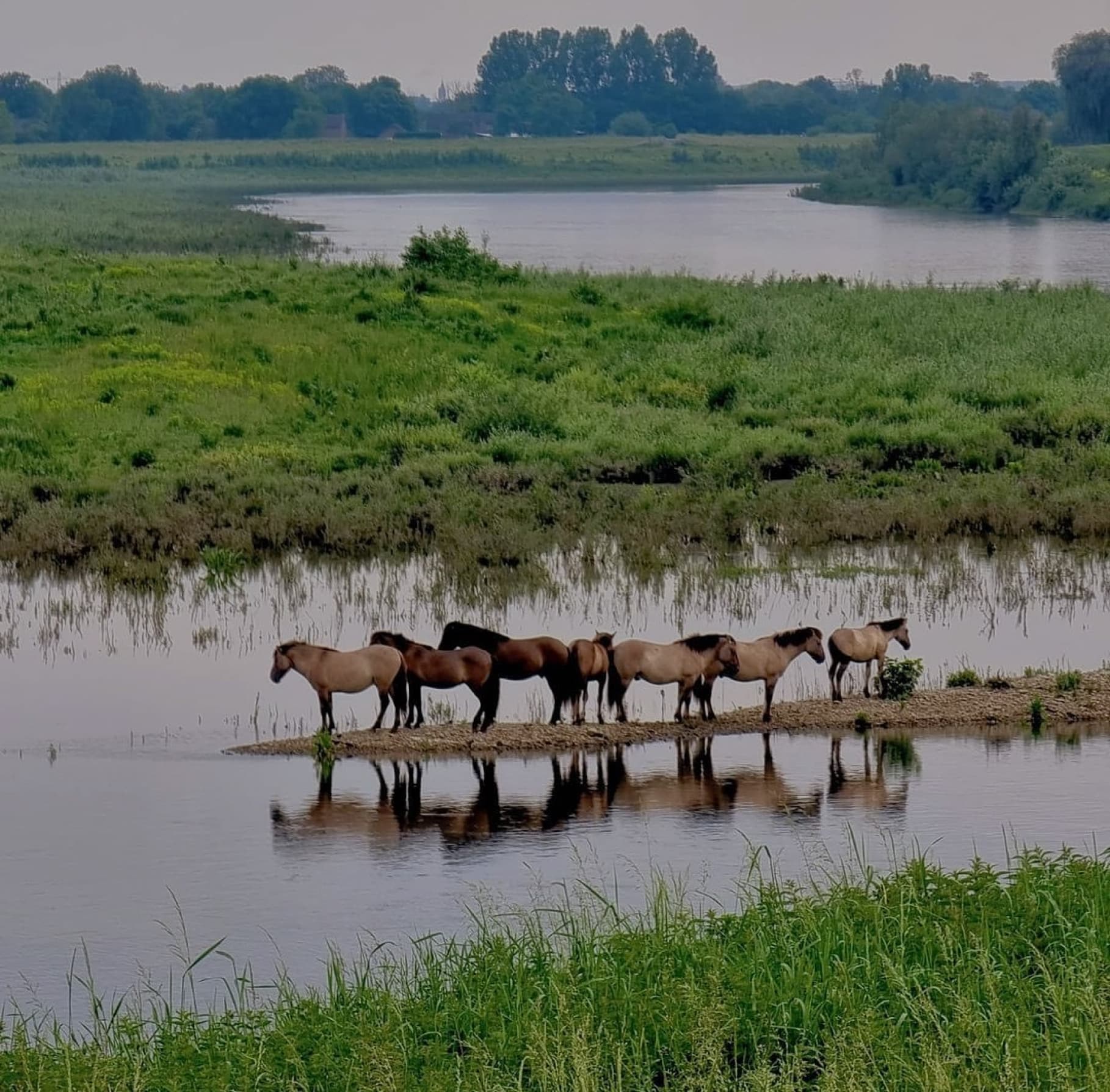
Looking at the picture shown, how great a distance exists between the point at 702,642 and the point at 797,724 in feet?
3.47

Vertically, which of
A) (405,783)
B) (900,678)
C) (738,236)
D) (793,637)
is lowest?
(405,783)

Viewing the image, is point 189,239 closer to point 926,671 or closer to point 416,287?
point 416,287

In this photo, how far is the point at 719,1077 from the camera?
7957mm

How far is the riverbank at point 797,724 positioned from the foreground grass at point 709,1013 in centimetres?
502

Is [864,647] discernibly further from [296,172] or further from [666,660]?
[296,172]

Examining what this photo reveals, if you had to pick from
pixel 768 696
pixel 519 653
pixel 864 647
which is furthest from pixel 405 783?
pixel 864 647

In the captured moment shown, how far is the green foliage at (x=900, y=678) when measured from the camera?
16438 millimetres

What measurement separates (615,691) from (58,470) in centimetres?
1246

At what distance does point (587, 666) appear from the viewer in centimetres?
1566

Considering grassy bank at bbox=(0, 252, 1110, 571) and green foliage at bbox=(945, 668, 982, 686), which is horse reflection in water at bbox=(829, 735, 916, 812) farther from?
grassy bank at bbox=(0, 252, 1110, 571)

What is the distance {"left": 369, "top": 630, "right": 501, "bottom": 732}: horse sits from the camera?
15.5 metres

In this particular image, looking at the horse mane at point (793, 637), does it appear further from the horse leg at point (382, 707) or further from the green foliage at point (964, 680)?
the horse leg at point (382, 707)

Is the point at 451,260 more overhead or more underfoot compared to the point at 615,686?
more overhead

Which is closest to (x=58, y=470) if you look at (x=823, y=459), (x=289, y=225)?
(x=823, y=459)
